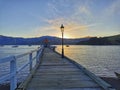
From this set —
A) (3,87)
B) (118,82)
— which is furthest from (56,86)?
(118,82)

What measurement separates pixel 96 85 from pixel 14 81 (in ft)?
9.07

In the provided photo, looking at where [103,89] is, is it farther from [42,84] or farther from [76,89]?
[42,84]

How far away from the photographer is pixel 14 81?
8.01 metres

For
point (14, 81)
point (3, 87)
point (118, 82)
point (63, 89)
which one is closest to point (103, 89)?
point (63, 89)

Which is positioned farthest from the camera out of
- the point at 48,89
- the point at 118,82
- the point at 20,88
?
the point at 118,82

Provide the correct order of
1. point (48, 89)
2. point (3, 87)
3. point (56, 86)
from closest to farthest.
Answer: point (48, 89) → point (56, 86) → point (3, 87)

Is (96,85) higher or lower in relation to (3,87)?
higher

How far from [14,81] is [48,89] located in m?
1.11

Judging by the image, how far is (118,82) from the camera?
25125mm

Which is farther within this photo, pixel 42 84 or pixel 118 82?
pixel 118 82

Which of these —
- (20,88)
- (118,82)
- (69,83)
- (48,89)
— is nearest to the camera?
(20,88)

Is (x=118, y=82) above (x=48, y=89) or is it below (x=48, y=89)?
below

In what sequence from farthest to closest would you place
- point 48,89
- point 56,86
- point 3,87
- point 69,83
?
point 3,87, point 69,83, point 56,86, point 48,89

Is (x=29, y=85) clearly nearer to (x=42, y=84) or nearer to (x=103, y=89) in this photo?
(x=42, y=84)
